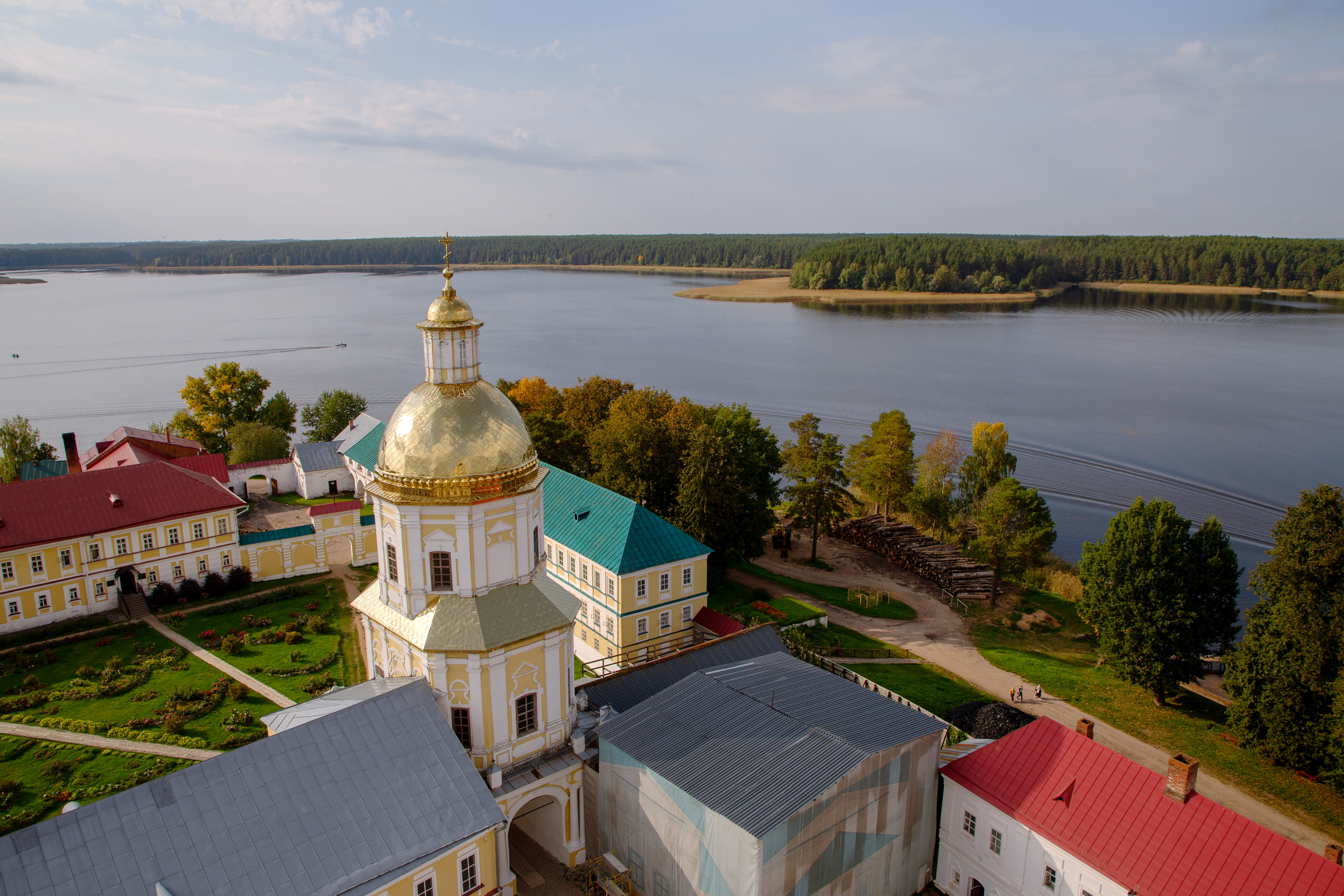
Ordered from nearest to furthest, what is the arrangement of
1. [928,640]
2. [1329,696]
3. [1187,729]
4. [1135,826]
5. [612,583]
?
1. [1135,826]
2. [1329,696]
3. [1187,729]
4. [612,583]
5. [928,640]

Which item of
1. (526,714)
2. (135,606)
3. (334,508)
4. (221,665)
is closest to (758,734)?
(526,714)

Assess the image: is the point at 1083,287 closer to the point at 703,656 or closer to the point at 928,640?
the point at 928,640

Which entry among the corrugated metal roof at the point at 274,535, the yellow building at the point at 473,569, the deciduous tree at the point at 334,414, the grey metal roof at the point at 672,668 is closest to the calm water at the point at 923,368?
the deciduous tree at the point at 334,414

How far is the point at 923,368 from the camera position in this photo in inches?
3241

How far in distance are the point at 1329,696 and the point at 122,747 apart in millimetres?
33218

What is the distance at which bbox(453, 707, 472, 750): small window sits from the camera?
55.6ft

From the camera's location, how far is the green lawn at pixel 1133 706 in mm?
22469

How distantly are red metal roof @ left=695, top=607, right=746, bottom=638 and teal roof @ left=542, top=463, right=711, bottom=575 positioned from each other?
2.24 metres

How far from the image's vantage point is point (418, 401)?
1681 centimetres

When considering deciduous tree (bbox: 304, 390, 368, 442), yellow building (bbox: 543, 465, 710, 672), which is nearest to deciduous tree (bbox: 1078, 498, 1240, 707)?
yellow building (bbox: 543, 465, 710, 672)

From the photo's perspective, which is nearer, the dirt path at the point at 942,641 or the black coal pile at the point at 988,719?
the dirt path at the point at 942,641

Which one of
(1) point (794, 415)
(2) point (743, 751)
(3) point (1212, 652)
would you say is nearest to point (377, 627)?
(2) point (743, 751)

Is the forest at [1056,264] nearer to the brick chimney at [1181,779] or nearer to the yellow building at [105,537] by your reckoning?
the yellow building at [105,537]

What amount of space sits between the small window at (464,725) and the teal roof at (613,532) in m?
11.0
